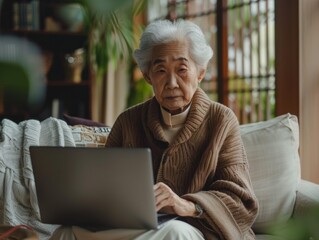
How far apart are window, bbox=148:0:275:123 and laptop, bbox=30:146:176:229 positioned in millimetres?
2095

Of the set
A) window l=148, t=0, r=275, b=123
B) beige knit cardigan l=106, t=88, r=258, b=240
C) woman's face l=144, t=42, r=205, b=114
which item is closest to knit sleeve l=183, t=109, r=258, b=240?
beige knit cardigan l=106, t=88, r=258, b=240

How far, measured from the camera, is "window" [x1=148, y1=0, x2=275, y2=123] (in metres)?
3.18

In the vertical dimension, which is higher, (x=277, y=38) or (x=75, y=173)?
(x=277, y=38)

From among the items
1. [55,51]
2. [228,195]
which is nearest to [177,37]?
[228,195]

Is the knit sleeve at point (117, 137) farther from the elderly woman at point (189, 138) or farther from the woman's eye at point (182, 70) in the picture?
the woman's eye at point (182, 70)

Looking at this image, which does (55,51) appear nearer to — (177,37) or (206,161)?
(177,37)

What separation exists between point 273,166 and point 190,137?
43 centimetres

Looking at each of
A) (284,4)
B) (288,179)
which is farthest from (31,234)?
(284,4)

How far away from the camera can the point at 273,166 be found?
185 centimetres

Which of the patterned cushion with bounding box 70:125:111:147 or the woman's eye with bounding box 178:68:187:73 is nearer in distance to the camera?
the woman's eye with bounding box 178:68:187:73

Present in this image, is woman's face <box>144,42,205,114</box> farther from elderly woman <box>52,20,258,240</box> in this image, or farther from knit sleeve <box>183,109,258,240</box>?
knit sleeve <box>183,109,258,240</box>

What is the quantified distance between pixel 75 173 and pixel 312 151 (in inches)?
67.0

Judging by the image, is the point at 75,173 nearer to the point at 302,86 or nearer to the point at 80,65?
the point at 302,86

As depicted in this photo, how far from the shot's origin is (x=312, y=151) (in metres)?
2.56
